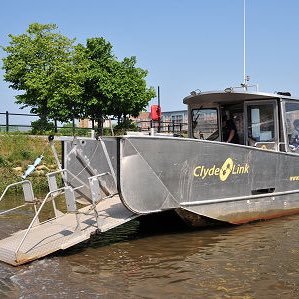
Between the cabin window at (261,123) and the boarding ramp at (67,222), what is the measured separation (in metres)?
3.55

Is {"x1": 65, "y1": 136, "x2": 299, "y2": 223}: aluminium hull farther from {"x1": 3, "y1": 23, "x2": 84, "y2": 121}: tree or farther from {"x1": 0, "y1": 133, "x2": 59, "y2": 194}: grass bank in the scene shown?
{"x1": 3, "y1": 23, "x2": 84, "y2": 121}: tree

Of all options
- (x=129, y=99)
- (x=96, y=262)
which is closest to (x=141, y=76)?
(x=129, y=99)

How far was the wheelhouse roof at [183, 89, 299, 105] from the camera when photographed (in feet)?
35.0

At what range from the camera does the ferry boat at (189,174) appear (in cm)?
796

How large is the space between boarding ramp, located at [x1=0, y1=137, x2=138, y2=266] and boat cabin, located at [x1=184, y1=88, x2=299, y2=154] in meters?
3.32

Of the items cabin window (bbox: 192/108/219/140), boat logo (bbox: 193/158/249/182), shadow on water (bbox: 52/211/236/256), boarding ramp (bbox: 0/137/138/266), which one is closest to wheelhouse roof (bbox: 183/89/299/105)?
cabin window (bbox: 192/108/219/140)

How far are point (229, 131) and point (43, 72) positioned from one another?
16.2 meters

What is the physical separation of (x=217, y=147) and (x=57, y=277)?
3.97 meters

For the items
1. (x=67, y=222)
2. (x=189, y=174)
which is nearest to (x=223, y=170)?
(x=189, y=174)

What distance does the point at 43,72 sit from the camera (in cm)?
2552

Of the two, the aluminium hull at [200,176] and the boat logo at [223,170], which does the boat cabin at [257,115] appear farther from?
the boat logo at [223,170]

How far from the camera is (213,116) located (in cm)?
1190

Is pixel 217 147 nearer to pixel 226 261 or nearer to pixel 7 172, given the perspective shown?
pixel 226 261

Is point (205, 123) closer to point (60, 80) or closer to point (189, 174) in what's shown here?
point (189, 174)
